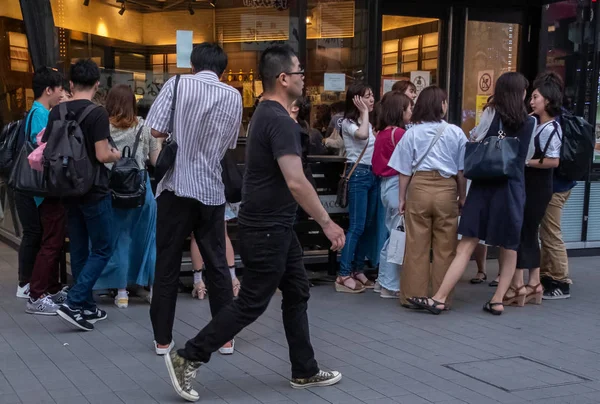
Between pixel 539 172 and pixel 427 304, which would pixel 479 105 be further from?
pixel 427 304

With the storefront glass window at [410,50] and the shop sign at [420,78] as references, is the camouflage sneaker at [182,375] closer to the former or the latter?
the storefront glass window at [410,50]

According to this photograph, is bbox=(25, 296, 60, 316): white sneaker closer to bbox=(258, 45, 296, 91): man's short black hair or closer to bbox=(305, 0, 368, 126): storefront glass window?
bbox=(258, 45, 296, 91): man's short black hair

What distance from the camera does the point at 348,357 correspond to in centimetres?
529

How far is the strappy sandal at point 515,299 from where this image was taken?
6918 mm

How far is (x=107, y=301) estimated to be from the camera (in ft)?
22.2

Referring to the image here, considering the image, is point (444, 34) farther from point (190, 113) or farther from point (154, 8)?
point (190, 113)

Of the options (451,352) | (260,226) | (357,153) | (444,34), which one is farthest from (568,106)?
(260,226)

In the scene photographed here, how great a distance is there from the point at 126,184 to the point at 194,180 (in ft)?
5.07

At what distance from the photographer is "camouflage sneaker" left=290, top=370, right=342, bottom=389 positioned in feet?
15.1

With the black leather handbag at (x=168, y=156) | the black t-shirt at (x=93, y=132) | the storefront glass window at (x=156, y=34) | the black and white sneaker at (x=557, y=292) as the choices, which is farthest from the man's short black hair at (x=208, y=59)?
the black and white sneaker at (x=557, y=292)

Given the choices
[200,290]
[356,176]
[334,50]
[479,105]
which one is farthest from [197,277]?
[479,105]

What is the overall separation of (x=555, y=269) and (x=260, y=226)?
405 centimetres

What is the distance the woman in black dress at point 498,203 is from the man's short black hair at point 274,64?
2.59m

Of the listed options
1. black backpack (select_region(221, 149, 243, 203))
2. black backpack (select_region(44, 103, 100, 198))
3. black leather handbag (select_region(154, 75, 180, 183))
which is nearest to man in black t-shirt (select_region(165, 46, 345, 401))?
black leather handbag (select_region(154, 75, 180, 183))
